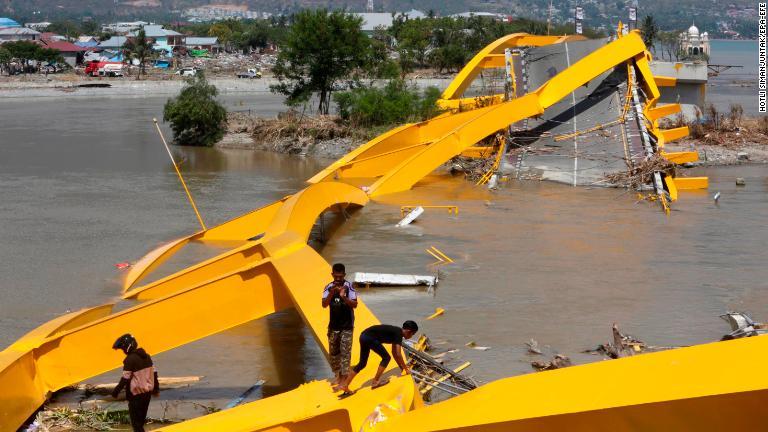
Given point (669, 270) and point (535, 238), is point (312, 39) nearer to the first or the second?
point (535, 238)

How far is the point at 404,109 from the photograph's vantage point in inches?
1398

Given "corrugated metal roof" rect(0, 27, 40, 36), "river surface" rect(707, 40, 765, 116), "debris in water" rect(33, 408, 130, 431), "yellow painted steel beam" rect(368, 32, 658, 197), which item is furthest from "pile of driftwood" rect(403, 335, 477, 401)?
"corrugated metal roof" rect(0, 27, 40, 36)

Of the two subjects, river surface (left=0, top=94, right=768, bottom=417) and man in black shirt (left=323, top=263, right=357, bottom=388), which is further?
river surface (left=0, top=94, right=768, bottom=417)

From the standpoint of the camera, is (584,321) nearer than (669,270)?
Yes

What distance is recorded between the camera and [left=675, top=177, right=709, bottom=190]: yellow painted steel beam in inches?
999

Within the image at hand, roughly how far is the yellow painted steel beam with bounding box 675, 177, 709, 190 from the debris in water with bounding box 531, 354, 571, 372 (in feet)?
48.2

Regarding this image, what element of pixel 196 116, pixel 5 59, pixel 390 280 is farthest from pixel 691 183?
pixel 5 59

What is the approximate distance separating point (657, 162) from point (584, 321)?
1142 centimetres

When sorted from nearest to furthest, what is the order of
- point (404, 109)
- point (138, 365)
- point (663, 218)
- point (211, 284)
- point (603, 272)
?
1. point (138, 365)
2. point (211, 284)
3. point (603, 272)
4. point (663, 218)
5. point (404, 109)

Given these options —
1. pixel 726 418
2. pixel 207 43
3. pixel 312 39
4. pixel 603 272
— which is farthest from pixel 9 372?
pixel 207 43

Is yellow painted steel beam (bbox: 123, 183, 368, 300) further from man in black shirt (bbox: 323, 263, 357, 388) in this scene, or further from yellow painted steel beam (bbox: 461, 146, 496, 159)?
yellow painted steel beam (bbox: 461, 146, 496, 159)

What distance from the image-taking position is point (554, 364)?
36.3 ft

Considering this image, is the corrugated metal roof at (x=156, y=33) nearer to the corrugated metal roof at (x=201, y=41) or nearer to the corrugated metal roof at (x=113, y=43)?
the corrugated metal roof at (x=201, y=41)

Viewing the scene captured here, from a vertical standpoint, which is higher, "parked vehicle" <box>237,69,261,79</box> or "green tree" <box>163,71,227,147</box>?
"green tree" <box>163,71,227,147</box>
